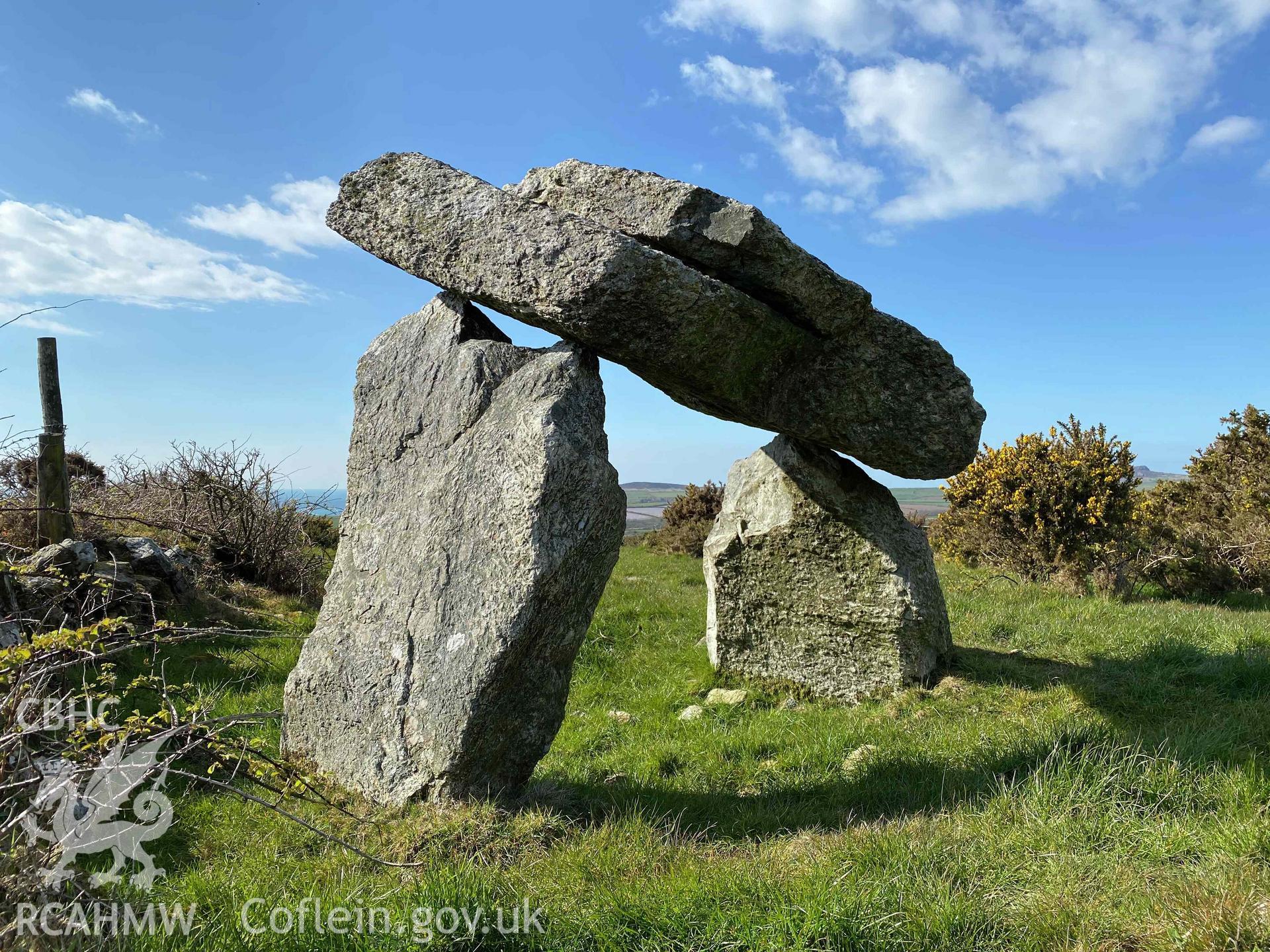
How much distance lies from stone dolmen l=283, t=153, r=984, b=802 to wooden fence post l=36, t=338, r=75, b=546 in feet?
20.7

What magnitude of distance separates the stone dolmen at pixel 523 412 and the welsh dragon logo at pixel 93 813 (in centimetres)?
124

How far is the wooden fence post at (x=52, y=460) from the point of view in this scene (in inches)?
392

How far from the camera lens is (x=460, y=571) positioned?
508cm

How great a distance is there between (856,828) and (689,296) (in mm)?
3572

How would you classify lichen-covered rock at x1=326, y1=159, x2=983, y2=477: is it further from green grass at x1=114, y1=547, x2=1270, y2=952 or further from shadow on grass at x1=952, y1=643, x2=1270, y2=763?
green grass at x1=114, y1=547, x2=1270, y2=952

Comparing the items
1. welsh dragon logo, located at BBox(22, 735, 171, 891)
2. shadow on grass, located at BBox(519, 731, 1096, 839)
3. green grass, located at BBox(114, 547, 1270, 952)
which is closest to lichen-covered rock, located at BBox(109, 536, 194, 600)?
green grass, located at BBox(114, 547, 1270, 952)

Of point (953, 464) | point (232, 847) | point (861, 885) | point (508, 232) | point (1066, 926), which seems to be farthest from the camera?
point (953, 464)

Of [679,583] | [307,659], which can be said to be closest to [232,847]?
[307,659]

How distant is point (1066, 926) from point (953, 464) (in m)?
4.47

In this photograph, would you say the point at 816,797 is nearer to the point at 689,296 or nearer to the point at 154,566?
the point at 689,296

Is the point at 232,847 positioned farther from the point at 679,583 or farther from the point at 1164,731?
the point at 679,583

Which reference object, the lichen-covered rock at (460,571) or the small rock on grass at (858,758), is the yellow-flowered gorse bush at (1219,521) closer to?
the small rock on grass at (858,758)

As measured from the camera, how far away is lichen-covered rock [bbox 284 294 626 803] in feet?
16.1

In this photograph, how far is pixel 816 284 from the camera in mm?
6242
